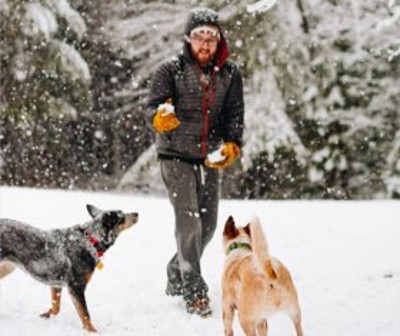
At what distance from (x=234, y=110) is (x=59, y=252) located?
1.99 meters

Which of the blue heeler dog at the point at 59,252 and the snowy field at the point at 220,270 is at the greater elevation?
the blue heeler dog at the point at 59,252

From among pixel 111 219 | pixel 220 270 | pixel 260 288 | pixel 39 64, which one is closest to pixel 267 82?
pixel 39 64

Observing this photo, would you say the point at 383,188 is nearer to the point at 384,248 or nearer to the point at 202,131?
the point at 384,248

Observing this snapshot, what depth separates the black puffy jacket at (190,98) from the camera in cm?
613

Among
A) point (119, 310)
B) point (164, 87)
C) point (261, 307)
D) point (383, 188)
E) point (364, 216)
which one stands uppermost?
point (164, 87)

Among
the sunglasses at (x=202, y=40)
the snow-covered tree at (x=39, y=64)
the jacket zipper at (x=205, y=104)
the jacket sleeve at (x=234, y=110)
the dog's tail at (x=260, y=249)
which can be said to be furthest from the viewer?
the snow-covered tree at (x=39, y=64)

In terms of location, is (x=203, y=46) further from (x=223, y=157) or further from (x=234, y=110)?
(x=223, y=157)

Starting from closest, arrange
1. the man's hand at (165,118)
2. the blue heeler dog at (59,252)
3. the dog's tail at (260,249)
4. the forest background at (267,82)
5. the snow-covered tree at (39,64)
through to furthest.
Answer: the dog's tail at (260,249) → the blue heeler dog at (59,252) → the man's hand at (165,118) → the forest background at (267,82) → the snow-covered tree at (39,64)

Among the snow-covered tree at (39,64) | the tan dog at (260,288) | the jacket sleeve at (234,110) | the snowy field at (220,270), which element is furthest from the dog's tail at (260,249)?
the snow-covered tree at (39,64)

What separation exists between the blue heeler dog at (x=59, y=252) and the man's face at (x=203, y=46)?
1616mm

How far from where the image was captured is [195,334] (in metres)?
5.47

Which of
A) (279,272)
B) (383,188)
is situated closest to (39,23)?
(383,188)

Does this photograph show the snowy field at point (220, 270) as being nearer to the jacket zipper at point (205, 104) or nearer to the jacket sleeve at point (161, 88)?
the jacket zipper at point (205, 104)

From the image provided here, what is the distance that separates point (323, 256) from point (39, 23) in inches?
386
